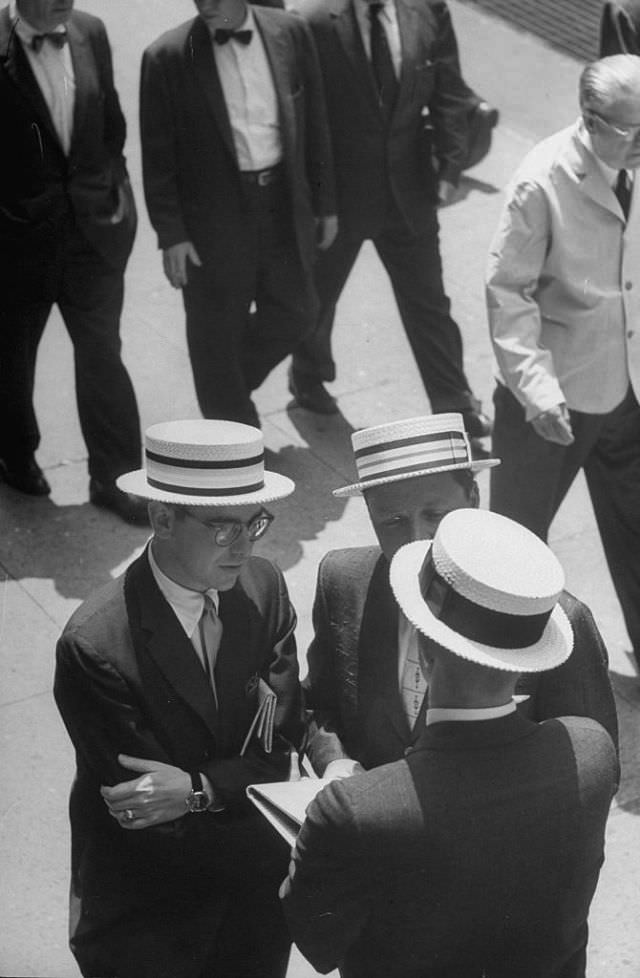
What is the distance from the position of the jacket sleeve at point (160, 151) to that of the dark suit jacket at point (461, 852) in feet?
12.3

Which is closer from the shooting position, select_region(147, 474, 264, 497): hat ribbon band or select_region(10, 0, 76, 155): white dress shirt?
select_region(147, 474, 264, 497): hat ribbon band

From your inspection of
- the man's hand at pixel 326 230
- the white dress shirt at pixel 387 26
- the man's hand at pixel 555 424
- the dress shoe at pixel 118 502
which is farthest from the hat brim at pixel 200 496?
the white dress shirt at pixel 387 26

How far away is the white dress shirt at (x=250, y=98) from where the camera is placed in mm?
6062

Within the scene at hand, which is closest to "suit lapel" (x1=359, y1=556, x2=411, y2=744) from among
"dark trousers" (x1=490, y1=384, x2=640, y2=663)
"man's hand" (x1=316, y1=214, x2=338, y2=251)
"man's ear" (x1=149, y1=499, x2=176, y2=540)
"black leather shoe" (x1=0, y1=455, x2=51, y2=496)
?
"man's ear" (x1=149, y1=499, x2=176, y2=540)

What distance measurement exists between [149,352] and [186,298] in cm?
100

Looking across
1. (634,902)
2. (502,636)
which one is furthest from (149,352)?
(502,636)

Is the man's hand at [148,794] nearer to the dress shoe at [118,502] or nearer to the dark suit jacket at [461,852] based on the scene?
the dark suit jacket at [461,852]

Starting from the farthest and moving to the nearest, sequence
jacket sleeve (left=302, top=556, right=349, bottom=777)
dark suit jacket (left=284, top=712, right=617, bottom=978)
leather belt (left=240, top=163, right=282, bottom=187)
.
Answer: leather belt (left=240, top=163, right=282, bottom=187) < jacket sleeve (left=302, top=556, right=349, bottom=777) < dark suit jacket (left=284, top=712, right=617, bottom=978)

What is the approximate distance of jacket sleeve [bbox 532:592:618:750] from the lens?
331cm

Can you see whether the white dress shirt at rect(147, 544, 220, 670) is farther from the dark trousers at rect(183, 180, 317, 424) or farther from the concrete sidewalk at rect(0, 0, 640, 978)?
the dark trousers at rect(183, 180, 317, 424)

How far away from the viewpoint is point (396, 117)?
6.60 metres

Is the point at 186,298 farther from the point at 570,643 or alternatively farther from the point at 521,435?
the point at 570,643

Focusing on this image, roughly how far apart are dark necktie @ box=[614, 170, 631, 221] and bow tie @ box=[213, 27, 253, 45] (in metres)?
1.81

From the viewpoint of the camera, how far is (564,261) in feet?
16.1
